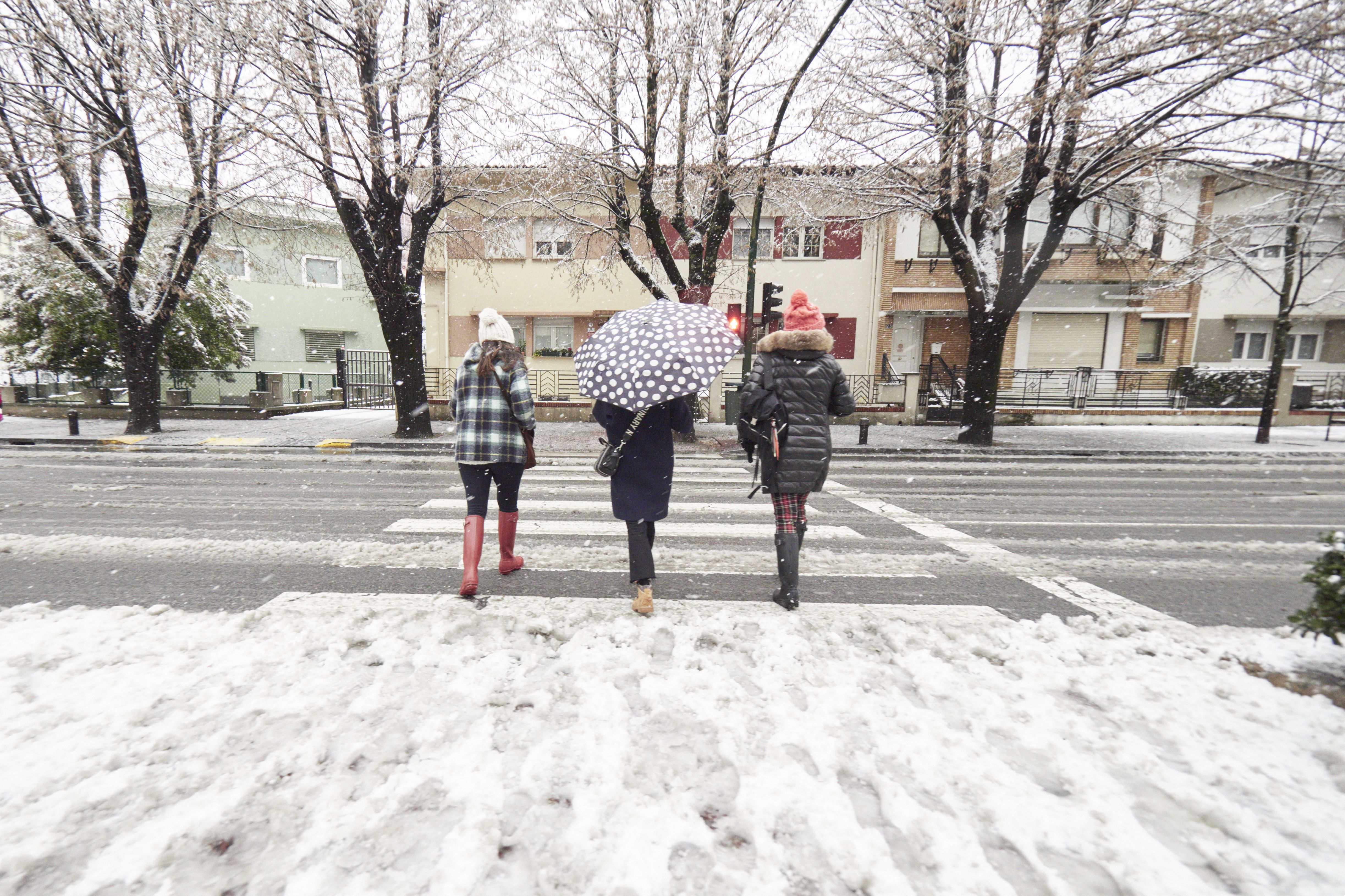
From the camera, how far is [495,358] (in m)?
4.37

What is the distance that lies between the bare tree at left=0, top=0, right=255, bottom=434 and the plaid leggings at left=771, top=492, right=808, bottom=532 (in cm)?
1395

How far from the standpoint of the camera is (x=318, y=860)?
2.03m

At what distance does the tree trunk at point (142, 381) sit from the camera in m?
14.6

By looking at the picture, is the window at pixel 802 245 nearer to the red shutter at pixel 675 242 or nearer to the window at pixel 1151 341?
the red shutter at pixel 675 242

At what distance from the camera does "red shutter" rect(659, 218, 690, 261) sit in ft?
66.4

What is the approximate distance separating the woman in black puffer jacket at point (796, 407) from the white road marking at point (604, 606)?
32 cm

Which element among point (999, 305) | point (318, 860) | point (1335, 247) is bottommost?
point (318, 860)

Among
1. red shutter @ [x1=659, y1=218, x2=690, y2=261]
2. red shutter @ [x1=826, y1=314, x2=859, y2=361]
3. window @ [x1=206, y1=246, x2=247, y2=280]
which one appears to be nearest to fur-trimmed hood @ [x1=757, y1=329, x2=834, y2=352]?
red shutter @ [x1=659, y1=218, x2=690, y2=261]

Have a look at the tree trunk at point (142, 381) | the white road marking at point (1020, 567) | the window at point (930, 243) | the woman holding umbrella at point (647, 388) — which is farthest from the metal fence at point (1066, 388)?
the tree trunk at point (142, 381)

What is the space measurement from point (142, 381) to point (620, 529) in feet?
50.8

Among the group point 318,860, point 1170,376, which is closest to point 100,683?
point 318,860

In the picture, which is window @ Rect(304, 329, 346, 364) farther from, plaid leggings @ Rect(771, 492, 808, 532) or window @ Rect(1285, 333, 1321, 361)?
window @ Rect(1285, 333, 1321, 361)

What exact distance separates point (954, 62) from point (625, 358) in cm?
1349

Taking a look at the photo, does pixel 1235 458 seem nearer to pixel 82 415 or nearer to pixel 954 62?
pixel 954 62
